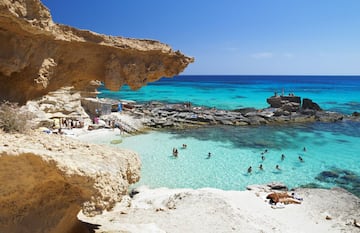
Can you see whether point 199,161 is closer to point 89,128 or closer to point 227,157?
point 227,157

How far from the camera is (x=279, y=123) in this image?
36188 mm

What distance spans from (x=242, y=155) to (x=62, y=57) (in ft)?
55.8

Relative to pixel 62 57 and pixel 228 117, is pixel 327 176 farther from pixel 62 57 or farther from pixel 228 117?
pixel 228 117

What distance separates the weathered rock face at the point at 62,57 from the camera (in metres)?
7.36

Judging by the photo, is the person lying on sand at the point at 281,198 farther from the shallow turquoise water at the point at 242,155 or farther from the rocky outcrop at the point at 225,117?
the rocky outcrop at the point at 225,117

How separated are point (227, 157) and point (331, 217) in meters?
10.3

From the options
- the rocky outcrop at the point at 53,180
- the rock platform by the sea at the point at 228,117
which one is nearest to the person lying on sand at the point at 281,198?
the rocky outcrop at the point at 53,180

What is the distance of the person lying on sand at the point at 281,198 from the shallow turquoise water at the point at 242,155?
A: 2582mm

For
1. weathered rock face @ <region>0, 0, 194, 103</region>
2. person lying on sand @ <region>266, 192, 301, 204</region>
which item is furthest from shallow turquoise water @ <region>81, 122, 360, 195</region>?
weathered rock face @ <region>0, 0, 194, 103</region>

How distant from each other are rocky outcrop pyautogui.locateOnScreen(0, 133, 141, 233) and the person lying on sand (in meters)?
10.5

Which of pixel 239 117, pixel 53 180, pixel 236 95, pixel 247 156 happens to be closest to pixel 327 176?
pixel 247 156

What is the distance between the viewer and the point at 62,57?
29.8 feet

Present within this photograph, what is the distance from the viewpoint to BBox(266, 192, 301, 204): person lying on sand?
13969 millimetres

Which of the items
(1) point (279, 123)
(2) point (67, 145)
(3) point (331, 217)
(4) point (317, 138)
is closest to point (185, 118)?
(1) point (279, 123)
